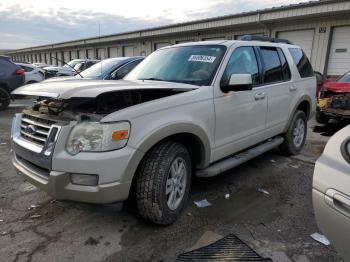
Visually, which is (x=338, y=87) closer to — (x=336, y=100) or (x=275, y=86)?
(x=336, y=100)

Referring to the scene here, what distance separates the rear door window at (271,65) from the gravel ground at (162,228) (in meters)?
1.49

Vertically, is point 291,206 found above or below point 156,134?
below

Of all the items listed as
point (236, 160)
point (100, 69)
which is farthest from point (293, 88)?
point (100, 69)

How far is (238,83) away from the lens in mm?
3467

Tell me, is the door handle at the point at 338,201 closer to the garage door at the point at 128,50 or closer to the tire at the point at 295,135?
the tire at the point at 295,135

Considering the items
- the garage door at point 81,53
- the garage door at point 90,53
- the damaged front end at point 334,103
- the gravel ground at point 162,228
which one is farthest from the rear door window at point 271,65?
the garage door at point 81,53

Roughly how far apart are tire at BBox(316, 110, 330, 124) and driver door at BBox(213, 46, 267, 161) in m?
4.60

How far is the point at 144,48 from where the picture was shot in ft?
81.6

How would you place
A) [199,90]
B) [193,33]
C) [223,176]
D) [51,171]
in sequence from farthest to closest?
[193,33] < [223,176] < [199,90] < [51,171]

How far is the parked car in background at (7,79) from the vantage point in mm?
10500

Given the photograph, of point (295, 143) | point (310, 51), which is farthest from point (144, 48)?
point (295, 143)

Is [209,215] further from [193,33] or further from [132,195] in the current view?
[193,33]

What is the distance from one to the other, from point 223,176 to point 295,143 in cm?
184

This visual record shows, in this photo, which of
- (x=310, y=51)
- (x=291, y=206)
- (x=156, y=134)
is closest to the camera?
(x=156, y=134)
